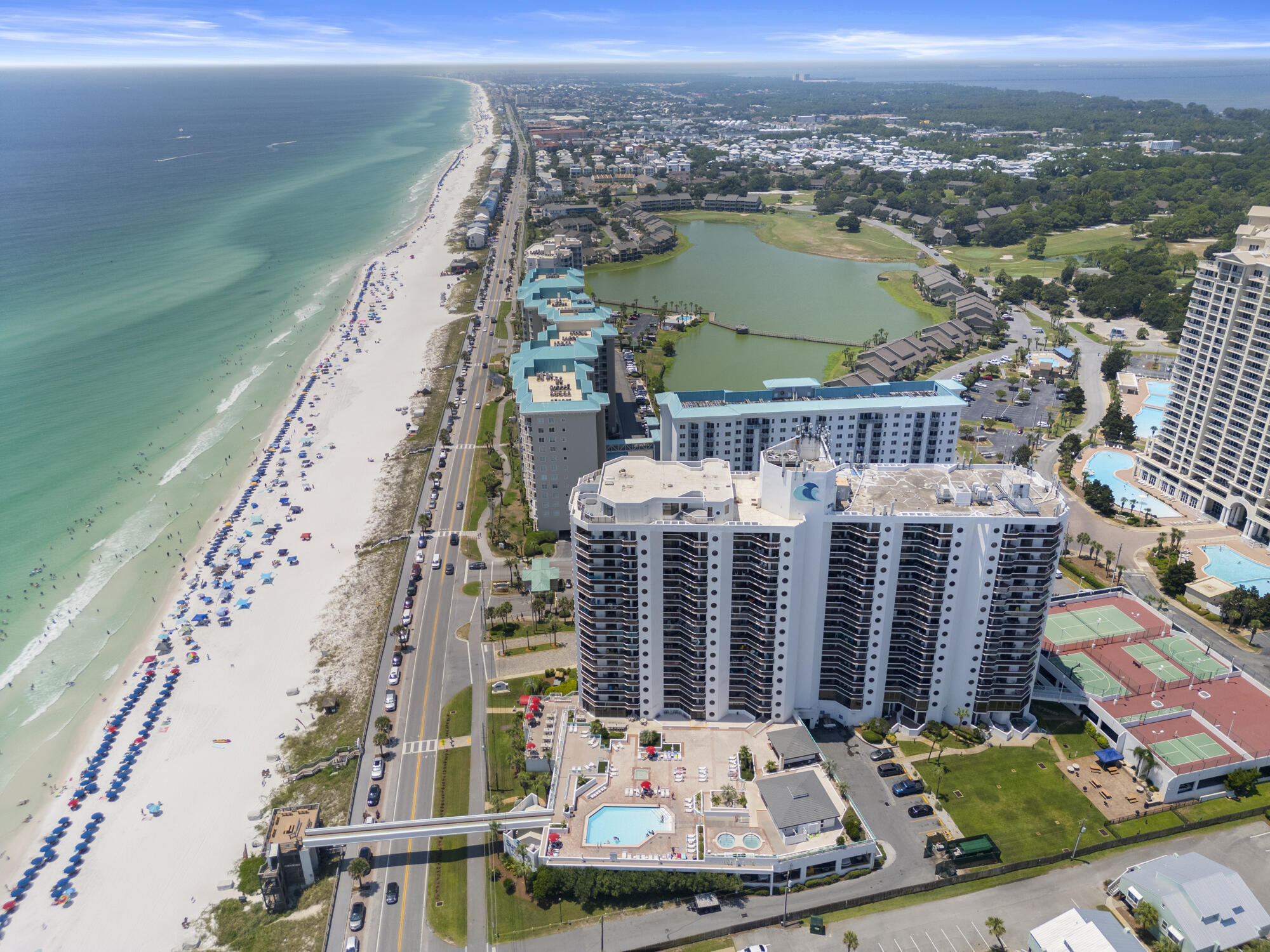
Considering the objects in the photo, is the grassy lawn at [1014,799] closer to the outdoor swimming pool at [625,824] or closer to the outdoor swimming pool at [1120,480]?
the outdoor swimming pool at [625,824]

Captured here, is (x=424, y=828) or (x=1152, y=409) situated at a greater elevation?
(x=1152, y=409)

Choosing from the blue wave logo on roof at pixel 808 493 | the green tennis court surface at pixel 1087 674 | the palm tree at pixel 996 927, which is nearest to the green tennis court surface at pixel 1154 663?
the green tennis court surface at pixel 1087 674

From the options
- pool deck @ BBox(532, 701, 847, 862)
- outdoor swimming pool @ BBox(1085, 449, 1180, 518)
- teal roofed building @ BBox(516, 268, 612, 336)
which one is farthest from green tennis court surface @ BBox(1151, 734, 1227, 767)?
teal roofed building @ BBox(516, 268, 612, 336)

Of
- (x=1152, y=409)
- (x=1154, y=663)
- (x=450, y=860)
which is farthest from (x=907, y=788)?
(x=1152, y=409)

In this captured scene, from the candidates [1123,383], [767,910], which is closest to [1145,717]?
[767,910]

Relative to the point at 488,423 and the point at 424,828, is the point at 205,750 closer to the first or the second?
the point at 424,828

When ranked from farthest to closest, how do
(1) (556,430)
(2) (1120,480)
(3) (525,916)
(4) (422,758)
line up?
1. (2) (1120,480)
2. (1) (556,430)
3. (4) (422,758)
4. (3) (525,916)
